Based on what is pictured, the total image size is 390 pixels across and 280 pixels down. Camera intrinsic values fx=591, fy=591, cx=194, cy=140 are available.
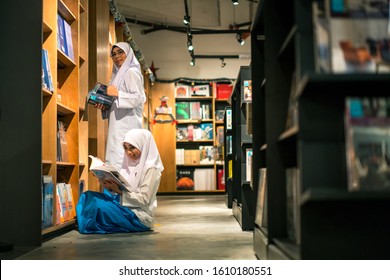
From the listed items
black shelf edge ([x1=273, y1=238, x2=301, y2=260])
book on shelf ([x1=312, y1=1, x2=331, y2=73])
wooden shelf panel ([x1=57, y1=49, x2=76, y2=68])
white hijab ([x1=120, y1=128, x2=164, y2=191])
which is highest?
wooden shelf panel ([x1=57, y1=49, x2=76, y2=68])

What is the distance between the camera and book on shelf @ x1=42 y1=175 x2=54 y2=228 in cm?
421

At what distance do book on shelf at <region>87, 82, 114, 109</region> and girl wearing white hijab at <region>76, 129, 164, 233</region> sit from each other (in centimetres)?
60

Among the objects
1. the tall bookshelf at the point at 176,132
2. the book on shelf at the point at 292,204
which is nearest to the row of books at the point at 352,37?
the book on shelf at the point at 292,204

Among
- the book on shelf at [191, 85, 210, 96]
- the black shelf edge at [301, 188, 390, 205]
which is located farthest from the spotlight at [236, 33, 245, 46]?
the black shelf edge at [301, 188, 390, 205]

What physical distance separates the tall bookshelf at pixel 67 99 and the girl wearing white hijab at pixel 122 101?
0.29 meters

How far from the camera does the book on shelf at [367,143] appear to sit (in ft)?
6.39

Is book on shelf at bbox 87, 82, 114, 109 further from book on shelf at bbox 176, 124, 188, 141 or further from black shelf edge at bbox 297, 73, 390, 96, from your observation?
book on shelf at bbox 176, 124, 188, 141

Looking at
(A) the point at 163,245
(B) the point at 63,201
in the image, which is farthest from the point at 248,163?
(B) the point at 63,201

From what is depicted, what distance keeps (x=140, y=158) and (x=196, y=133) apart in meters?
7.35

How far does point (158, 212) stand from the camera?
278 inches

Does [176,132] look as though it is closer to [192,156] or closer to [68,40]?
[192,156]

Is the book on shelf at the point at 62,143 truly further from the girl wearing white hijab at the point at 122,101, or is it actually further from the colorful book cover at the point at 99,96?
the girl wearing white hijab at the point at 122,101

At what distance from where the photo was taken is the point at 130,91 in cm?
557
